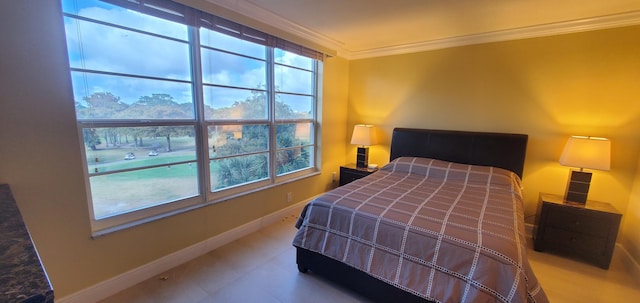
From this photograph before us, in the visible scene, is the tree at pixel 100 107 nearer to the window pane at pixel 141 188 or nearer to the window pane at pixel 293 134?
the window pane at pixel 141 188

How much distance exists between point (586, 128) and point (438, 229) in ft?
7.38

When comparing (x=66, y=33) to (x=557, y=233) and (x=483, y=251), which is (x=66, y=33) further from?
(x=557, y=233)

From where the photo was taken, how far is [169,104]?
2.11 metres

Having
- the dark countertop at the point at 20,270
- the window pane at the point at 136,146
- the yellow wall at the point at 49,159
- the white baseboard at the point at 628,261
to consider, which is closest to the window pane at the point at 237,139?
the window pane at the point at 136,146

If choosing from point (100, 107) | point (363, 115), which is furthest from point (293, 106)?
point (100, 107)

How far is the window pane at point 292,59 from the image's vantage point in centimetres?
294

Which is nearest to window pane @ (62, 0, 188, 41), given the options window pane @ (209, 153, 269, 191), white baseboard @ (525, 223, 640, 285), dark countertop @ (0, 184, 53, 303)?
window pane @ (209, 153, 269, 191)

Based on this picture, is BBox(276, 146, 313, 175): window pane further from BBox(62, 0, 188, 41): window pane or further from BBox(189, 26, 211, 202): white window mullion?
BBox(62, 0, 188, 41): window pane

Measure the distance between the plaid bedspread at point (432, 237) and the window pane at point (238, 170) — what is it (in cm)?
94

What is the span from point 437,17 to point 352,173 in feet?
6.72

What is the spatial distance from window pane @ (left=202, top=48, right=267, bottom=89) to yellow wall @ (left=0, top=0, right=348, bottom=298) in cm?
94

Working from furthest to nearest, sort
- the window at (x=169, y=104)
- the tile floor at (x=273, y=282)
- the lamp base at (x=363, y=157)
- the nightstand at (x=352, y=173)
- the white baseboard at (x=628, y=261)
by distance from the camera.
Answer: the lamp base at (x=363, y=157), the nightstand at (x=352, y=173), the white baseboard at (x=628, y=261), the tile floor at (x=273, y=282), the window at (x=169, y=104)

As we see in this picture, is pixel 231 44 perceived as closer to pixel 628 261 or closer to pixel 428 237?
pixel 428 237

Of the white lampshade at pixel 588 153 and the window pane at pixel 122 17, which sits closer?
the window pane at pixel 122 17
